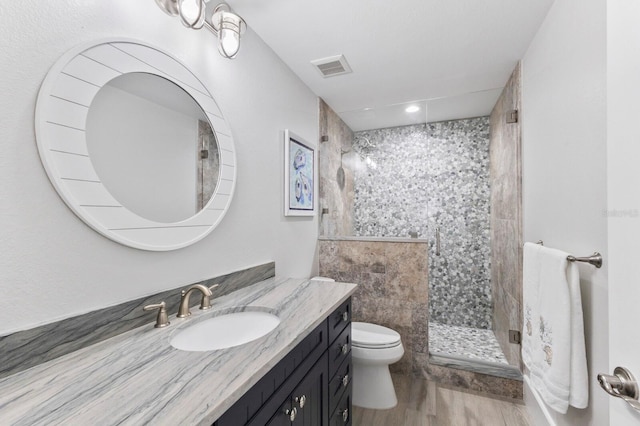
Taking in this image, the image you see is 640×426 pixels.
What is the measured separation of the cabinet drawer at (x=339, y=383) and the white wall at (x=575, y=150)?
40.1 inches

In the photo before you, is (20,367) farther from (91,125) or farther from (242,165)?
(242,165)

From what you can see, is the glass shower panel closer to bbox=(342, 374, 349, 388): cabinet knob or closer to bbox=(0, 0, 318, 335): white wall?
bbox=(342, 374, 349, 388): cabinet knob

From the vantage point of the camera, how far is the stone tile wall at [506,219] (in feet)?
6.65

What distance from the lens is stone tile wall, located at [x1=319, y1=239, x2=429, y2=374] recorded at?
7.32 ft

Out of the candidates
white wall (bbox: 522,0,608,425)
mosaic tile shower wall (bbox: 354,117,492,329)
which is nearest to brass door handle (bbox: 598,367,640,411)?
white wall (bbox: 522,0,608,425)

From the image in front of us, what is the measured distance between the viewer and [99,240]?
0.92 metres

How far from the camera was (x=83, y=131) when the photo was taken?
88cm

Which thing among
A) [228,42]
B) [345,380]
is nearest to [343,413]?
[345,380]

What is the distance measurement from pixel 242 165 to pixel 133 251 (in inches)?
29.3

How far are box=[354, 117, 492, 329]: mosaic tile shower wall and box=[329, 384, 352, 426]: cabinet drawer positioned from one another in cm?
182

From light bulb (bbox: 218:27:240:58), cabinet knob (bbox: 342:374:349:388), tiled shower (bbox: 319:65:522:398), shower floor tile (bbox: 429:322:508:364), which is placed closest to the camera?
light bulb (bbox: 218:27:240:58)

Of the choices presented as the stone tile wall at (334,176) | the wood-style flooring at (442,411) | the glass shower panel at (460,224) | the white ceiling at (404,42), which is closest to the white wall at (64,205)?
the white ceiling at (404,42)

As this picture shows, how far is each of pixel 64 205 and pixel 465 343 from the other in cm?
306

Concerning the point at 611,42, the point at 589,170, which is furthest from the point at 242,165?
the point at 589,170
